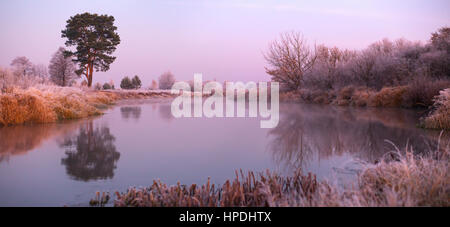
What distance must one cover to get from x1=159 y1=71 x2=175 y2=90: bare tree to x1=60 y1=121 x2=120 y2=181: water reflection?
63.7 metres

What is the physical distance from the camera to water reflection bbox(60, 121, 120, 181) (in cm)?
386

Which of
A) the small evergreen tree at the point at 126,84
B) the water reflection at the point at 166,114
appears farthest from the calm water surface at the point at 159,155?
the small evergreen tree at the point at 126,84

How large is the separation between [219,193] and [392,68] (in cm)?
1810

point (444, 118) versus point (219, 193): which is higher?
point (444, 118)

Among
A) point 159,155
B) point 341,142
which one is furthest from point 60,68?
point 341,142

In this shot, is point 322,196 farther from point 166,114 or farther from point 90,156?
point 166,114

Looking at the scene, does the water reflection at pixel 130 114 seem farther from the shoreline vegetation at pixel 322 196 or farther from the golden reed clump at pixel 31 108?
the shoreline vegetation at pixel 322 196

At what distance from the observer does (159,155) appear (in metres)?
5.05

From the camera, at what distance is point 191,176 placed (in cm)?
377

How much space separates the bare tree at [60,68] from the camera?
88.1 ft

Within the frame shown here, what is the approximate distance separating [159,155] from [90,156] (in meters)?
1.14
